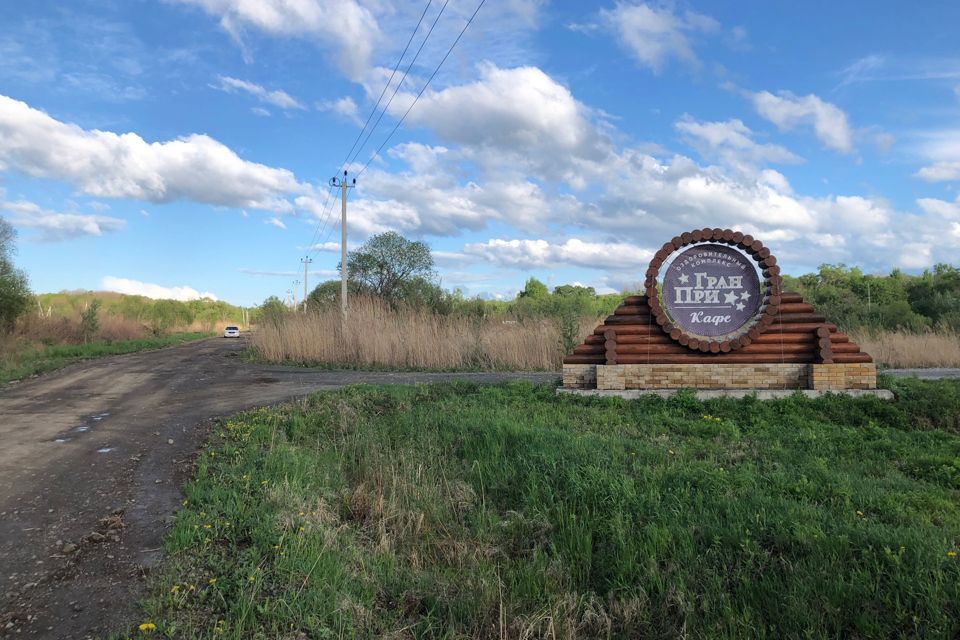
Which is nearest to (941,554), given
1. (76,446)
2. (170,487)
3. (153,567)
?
(153,567)

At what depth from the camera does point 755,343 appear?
9797 mm

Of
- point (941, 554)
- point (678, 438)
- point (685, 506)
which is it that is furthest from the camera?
point (678, 438)

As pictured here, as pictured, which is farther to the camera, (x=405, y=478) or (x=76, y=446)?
(x=76, y=446)

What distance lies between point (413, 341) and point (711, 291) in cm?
991

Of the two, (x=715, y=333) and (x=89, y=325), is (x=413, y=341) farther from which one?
(x=89, y=325)

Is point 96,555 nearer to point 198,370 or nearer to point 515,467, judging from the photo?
point 515,467

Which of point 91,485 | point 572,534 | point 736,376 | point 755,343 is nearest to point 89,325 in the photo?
point 91,485

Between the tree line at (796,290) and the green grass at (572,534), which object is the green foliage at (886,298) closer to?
the tree line at (796,290)

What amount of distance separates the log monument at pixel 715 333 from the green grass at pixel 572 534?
1868 mm

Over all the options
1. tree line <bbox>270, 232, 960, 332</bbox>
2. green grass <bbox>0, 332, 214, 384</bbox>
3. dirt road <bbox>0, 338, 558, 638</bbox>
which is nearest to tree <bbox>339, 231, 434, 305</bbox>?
tree line <bbox>270, 232, 960, 332</bbox>

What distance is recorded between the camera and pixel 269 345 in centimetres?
2044

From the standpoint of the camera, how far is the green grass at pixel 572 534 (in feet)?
11.9

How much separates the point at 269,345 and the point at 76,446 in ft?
43.1

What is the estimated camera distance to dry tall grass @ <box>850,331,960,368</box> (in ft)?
60.0
